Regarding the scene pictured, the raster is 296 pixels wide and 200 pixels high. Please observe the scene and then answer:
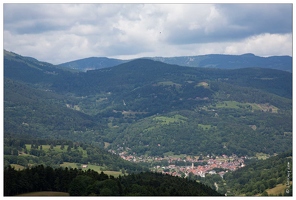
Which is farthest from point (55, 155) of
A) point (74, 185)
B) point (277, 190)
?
point (74, 185)

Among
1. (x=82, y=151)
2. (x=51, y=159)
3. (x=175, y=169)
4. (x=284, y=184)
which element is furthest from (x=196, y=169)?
(x=284, y=184)

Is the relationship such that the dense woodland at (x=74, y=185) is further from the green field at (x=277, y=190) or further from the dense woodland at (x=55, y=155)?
the dense woodland at (x=55, y=155)

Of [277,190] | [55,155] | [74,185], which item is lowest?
[55,155]

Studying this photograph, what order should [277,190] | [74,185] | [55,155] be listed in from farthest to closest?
[55,155] < [277,190] < [74,185]

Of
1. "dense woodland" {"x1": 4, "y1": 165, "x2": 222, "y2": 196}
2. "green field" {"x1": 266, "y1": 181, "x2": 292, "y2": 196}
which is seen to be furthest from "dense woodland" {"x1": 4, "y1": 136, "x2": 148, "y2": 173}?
"dense woodland" {"x1": 4, "y1": 165, "x2": 222, "y2": 196}

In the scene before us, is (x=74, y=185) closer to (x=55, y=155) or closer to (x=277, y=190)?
(x=277, y=190)

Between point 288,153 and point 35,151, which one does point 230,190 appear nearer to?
point 288,153

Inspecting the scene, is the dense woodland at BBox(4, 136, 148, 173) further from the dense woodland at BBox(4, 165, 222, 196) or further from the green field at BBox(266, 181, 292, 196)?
the dense woodland at BBox(4, 165, 222, 196)

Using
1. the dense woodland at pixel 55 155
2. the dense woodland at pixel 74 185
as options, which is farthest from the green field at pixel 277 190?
the dense woodland at pixel 55 155

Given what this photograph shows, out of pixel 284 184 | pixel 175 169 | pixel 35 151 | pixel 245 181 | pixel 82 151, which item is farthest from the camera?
pixel 175 169

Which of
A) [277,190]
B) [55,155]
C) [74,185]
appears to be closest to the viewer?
[74,185]

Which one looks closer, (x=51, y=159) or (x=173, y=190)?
(x=173, y=190)
